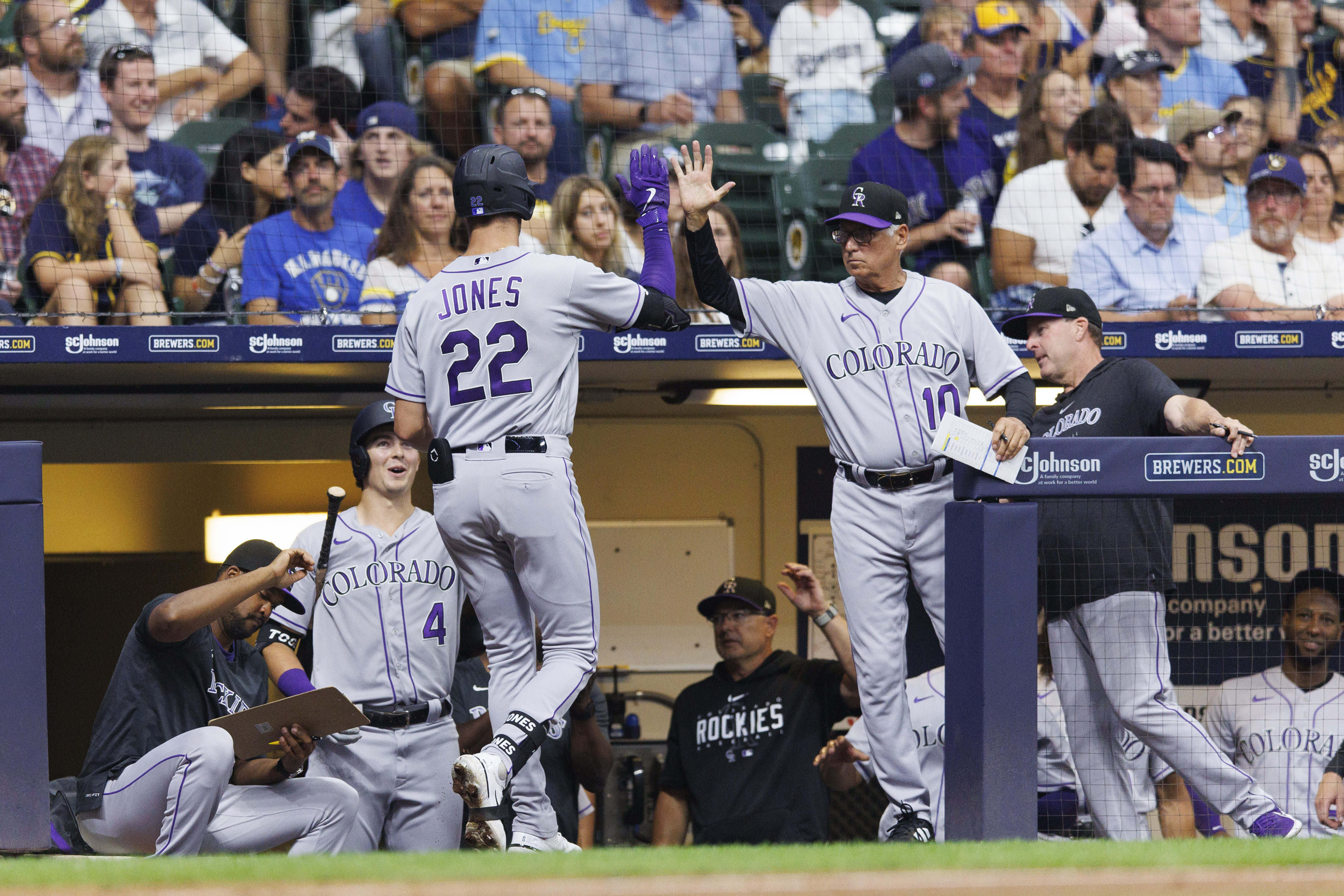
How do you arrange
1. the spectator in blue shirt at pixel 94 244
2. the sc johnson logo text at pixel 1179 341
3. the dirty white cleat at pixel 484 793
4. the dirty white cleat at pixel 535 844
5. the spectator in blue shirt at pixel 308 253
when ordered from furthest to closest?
1. the spectator in blue shirt at pixel 308 253
2. the spectator in blue shirt at pixel 94 244
3. the sc johnson logo text at pixel 1179 341
4. the dirty white cleat at pixel 535 844
5. the dirty white cleat at pixel 484 793

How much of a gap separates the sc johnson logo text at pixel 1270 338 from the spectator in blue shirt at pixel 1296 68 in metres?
2.22

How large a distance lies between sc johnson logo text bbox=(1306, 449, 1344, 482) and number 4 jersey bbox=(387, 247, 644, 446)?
160cm

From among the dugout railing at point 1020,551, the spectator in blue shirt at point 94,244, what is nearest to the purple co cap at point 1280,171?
the dugout railing at point 1020,551

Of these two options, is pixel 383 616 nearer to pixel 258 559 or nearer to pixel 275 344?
pixel 258 559

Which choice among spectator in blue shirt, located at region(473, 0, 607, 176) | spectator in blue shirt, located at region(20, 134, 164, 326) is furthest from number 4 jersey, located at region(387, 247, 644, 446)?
spectator in blue shirt, located at region(473, 0, 607, 176)

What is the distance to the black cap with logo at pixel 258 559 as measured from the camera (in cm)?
396

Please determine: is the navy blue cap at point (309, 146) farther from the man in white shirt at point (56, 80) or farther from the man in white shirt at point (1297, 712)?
the man in white shirt at point (1297, 712)

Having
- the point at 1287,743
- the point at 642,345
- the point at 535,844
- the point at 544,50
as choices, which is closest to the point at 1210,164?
the point at 642,345

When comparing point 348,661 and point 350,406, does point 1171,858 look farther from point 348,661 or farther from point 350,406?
point 350,406

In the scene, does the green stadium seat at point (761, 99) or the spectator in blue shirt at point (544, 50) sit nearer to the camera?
the spectator in blue shirt at point (544, 50)

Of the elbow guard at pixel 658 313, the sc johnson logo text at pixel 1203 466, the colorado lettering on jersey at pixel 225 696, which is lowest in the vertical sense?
the colorado lettering on jersey at pixel 225 696

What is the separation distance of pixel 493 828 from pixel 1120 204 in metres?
4.78

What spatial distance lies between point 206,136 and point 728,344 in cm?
294

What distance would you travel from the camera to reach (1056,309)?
12.7ft
